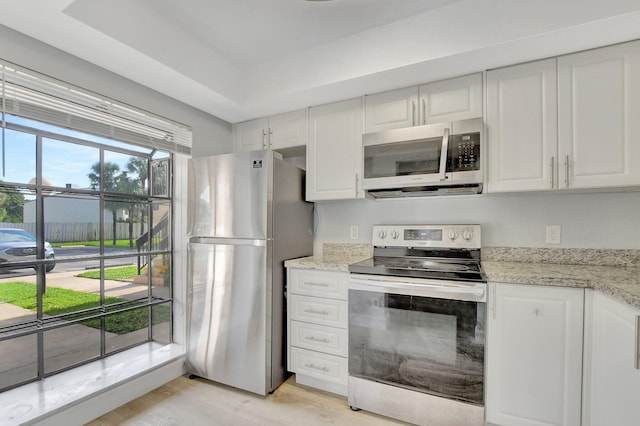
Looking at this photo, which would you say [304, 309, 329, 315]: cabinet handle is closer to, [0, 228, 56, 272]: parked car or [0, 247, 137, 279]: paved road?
[0, 247, 137, 279]: paved road

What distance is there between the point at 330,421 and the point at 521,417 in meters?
1.05

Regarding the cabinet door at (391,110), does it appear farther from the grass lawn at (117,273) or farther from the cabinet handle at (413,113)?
the grass lawn at (117,273)

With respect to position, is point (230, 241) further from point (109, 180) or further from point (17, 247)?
point (17, 247)

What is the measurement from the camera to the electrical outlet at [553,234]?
76.1 inches

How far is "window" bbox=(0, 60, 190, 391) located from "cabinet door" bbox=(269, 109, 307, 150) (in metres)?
0.73

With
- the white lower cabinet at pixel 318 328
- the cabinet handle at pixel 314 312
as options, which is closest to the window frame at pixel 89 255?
the white lower cabinet at pixel 318 328

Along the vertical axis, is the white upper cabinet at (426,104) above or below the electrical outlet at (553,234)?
above

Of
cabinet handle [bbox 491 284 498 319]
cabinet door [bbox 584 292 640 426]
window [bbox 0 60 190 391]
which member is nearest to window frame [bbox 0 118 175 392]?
window [bbox 0 60 190 391]

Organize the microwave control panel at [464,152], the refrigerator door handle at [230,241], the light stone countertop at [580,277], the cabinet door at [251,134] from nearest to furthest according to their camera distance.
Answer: the light stone countertop at [580,277] → the microwave control panel at [464,152] → the refrigerator door handle at [230,241] → the cabinet door at [251,134]

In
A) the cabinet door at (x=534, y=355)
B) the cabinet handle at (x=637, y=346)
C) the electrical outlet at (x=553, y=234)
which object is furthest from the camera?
the electrical outlet at (x=553, y=234)

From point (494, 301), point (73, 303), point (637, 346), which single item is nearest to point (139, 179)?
point (73, 303)

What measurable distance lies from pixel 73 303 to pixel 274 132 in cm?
192

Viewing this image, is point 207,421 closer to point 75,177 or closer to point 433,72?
point 75,177

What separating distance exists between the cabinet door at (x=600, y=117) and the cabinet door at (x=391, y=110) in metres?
0.83
